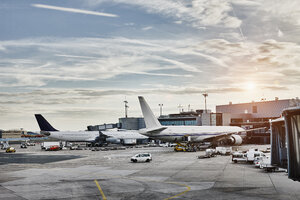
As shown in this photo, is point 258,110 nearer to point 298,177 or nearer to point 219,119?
point 219,119

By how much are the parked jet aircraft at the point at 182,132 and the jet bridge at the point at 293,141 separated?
54.7 m

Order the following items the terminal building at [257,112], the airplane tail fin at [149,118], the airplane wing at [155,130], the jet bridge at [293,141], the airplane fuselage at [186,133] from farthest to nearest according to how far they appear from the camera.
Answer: the terminal building at [257,112], the airplane fuselage at [186,133], the airplane tail fin at [149,118], the airplane wing at [155,130], the jet bridge at [293,141]

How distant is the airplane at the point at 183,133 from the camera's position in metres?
76.1

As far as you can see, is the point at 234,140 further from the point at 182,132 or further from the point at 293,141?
the point at 293,141

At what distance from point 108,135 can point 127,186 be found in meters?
90.3

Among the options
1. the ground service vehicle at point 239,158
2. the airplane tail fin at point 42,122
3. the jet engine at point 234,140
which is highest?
the airplane tail fin at point 42,122

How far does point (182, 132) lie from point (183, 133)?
43cm

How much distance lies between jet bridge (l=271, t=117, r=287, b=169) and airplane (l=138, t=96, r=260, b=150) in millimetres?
49213

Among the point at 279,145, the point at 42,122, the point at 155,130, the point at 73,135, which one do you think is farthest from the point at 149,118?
the point at 42,122

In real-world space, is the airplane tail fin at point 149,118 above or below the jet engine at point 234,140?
above

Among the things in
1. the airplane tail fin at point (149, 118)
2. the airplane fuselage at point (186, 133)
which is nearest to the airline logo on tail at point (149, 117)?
the airplane tail fin at point (149, 118)

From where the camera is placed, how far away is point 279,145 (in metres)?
25.2

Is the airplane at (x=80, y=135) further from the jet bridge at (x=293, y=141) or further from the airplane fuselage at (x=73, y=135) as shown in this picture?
the jet bridge at (x=293, y=141)

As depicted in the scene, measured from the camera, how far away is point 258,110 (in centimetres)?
15100
